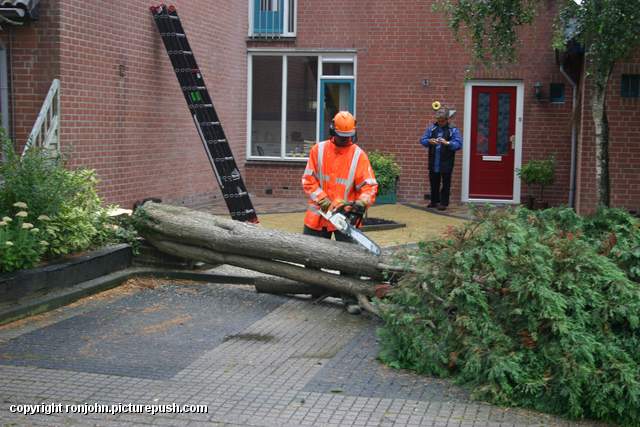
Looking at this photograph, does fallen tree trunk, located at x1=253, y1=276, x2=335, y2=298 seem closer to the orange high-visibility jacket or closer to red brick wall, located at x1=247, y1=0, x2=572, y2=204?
the orange high-visibility jacket

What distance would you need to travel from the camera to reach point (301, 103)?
66.5 feet

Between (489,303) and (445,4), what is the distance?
6.76m

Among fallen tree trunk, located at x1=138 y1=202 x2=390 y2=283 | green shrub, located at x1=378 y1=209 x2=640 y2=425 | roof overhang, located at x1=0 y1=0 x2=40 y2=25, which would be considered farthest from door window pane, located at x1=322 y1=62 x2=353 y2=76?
green shrub, located at x1=378 y1=209 x2=640 y2=425

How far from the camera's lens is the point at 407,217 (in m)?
16.6

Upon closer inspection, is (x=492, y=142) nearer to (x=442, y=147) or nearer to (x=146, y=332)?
(x=442, y=147)

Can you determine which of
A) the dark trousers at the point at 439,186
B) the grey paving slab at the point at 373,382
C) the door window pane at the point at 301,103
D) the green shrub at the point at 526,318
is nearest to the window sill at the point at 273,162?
the door window pane at the point at 301,103

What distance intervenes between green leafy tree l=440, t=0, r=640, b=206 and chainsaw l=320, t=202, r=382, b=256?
3809mm

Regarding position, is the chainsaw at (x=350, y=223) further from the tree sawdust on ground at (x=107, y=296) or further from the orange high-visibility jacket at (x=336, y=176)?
the tree sawdust on ground at (x=107, y=296)

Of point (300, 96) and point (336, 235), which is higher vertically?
point (300, 96)

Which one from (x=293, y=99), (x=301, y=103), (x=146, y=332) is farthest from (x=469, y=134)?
(x=146, y=332)

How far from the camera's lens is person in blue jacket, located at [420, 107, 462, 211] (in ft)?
57.1

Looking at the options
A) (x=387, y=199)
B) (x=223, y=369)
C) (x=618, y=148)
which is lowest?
(x=223, y=369)

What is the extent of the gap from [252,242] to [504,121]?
1102 cm

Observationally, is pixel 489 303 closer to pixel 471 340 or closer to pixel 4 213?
pixel 471 340
